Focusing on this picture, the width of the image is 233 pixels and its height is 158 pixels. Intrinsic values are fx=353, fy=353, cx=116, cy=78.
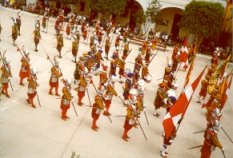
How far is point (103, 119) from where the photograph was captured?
1353 cm

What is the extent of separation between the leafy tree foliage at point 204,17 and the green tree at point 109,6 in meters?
6.06

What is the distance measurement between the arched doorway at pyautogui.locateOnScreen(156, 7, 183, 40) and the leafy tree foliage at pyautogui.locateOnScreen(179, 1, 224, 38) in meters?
5.40

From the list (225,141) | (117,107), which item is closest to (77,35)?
(117,107)

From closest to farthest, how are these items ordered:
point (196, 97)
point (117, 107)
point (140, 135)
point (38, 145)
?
point (38, 145) < point (140, 135) < point (117, 107) < point (196, 97)

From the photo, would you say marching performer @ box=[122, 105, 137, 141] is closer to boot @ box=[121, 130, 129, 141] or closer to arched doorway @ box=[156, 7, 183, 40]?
boot @ box=[121, 130, 129, 141]

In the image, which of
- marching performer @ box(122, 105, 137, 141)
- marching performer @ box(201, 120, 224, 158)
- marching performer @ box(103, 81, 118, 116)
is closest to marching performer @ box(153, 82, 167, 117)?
marching performer @ box(103, 81, 118, 116)

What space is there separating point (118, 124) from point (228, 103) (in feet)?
25.4

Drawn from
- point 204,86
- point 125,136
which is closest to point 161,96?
point 125,136

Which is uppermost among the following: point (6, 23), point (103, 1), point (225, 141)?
point (103, 1)

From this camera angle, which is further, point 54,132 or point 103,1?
point 103,1

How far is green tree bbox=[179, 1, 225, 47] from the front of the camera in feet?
93.2

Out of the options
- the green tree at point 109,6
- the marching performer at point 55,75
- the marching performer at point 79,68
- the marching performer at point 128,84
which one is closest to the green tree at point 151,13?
the green tree at point 109,6

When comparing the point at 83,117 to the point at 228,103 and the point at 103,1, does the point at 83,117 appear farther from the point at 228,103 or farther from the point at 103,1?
the point at 103,1

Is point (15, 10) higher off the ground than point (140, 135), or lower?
higher
